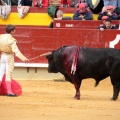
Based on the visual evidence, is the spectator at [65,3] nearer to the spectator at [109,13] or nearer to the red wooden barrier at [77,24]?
the red wooden barrier at [77,24]

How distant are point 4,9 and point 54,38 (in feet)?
4.77

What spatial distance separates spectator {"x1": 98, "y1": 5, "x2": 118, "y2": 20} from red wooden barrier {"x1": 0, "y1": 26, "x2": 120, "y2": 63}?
313 millimetres

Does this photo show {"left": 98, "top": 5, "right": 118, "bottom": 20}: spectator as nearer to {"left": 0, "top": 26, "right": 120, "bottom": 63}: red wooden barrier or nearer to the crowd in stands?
the crowd in stands

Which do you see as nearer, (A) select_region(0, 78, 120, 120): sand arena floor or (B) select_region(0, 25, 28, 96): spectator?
(A) select_region(0, 78, 120, 120): sand arena floor

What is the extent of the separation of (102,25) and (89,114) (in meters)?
5.59

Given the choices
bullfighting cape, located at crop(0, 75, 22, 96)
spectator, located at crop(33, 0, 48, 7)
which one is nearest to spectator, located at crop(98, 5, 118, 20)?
spectator, located at crop(33, 0, 48, 7)

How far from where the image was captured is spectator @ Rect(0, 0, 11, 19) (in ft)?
49.9

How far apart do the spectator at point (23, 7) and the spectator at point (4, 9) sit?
0.26m

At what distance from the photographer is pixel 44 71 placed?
14.8 metres

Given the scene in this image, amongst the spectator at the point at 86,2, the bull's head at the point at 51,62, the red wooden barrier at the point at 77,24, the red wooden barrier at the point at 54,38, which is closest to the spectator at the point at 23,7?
the red wooden barrier at the point at 54,38

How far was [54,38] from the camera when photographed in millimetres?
14719

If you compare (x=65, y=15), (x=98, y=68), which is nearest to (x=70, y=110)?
(x=98, y=68)

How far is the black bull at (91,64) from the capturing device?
10.9 metres

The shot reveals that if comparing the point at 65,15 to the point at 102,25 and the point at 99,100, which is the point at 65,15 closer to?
the point at 102,25
